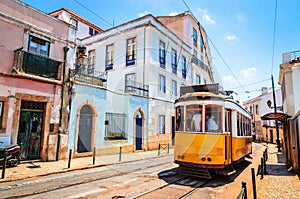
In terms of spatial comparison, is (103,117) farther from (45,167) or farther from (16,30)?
(16,30)

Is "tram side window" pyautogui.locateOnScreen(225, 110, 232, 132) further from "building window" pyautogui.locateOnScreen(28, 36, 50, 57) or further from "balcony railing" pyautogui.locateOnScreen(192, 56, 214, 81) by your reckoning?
"balcony railing" pyautogui.locateOnScreen(192, 56, 214, 81)

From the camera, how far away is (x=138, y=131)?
54.0 ft

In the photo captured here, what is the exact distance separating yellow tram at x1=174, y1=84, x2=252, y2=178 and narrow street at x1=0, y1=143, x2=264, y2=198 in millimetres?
608

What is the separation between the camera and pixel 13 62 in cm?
966

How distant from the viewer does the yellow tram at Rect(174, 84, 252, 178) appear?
7082mm

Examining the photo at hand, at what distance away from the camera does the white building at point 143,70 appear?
1644cm

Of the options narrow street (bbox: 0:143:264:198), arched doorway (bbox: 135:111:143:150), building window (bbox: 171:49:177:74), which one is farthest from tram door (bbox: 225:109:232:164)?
building window (bbox: 171:49:177:74)

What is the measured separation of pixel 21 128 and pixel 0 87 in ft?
7.53

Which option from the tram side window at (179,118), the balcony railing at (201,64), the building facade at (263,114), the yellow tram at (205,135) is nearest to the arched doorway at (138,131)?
the tram side window at (179,118)

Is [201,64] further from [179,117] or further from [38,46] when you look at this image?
[38,46]

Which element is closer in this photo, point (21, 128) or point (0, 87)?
point (0, 87)

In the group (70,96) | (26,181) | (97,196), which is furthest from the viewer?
(70,96)

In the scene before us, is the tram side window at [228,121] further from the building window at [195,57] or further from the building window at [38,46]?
the building window at [195,57]

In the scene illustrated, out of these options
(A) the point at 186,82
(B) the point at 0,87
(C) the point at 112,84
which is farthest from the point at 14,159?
(A) the point at 186,82
